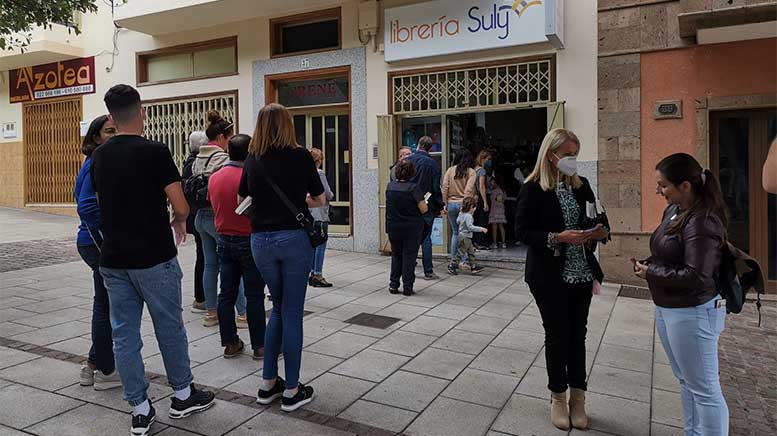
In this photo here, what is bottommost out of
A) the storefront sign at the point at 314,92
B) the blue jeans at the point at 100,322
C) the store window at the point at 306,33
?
the blue jeans at the point at 100,322

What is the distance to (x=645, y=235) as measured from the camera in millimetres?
7809

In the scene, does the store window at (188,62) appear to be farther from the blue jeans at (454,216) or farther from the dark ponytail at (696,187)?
the dark ponytail at (696,187)

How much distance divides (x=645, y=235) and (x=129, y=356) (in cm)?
673

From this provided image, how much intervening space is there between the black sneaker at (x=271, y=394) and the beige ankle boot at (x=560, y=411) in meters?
1.67

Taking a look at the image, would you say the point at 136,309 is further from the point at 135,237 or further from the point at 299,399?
the point at 299,399

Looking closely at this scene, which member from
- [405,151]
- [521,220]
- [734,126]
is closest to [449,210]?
[405,151]

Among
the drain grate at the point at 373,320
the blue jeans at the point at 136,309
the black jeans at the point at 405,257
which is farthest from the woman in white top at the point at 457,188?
the blue jeans at the point at 136,309

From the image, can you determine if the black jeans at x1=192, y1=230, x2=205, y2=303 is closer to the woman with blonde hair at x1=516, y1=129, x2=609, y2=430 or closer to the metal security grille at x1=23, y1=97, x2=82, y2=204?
the woman with blonde hair at x1=516, y1=129, x2=609, y2=430

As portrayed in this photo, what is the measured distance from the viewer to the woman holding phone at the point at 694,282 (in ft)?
8.86

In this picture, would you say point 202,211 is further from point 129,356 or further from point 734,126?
point 734,126

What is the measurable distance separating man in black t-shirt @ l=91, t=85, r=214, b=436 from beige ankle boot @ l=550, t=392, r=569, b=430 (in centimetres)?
227

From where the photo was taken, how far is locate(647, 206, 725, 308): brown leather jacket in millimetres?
2680

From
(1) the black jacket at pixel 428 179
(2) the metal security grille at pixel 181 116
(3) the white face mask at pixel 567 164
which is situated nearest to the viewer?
(3) the white face mask at pixel 567 164

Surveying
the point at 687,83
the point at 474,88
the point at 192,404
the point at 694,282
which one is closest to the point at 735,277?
the point at 694,282
